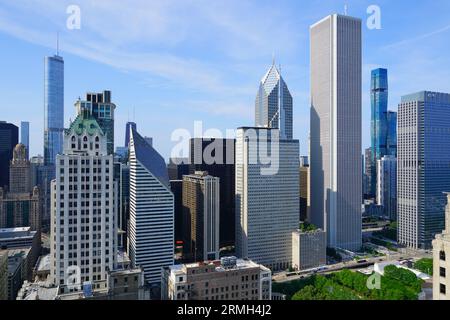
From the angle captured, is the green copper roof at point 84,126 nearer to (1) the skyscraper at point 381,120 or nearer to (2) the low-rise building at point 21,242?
(2) the low-rise building at point 21,242

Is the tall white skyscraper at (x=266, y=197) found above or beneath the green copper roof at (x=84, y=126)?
beneath

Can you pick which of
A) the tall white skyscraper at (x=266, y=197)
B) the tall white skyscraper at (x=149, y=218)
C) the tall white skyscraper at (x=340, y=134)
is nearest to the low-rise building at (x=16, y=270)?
the tall white skyscraper at (x=149, y=218)

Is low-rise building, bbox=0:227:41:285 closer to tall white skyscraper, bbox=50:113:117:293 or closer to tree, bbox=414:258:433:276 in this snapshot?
tall white skyscraper, bbox=50:113:117:293

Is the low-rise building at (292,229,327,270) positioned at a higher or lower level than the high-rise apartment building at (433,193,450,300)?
lower

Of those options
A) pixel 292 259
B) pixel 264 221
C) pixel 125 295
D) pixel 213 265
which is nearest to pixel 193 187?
pixel 264 221

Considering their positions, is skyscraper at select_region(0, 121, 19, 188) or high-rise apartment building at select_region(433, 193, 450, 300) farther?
skyscraper at select_region(0, 121, 19, 188)

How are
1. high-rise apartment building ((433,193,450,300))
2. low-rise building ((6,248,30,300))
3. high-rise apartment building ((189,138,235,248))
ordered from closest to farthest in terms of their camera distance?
1. high-rise apartment building ((433,193,450,300))
2. low-rise building ((6,248,30,300))
3. high-rise apartment building ((189,138,235,248))

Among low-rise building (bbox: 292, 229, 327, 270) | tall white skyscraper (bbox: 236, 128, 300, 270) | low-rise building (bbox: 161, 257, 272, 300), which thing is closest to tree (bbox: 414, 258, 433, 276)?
low-rise building (bbox: 292, 229, 327, 270)
